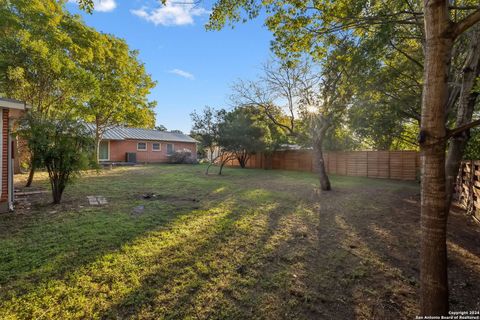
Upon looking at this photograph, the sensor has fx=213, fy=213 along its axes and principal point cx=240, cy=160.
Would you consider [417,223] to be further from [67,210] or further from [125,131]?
[125,131]

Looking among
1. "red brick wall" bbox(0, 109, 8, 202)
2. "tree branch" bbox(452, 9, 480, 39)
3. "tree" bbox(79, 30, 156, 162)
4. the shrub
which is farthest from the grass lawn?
the shrub

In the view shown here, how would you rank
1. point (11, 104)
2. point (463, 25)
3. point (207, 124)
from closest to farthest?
point (463, 25)
point (11, 104)
point (207, 124)

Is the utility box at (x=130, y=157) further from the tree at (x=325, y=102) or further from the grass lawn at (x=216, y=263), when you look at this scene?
the tree at (x=325, y=102)

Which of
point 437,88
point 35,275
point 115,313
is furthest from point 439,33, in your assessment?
point 35,275

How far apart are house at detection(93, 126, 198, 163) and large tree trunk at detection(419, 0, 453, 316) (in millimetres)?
22780

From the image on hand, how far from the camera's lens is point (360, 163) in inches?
602

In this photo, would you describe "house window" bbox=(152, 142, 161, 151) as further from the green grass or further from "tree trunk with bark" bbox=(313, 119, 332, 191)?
"tree trunk with bark" bbox=(313, 119, 332, 191)

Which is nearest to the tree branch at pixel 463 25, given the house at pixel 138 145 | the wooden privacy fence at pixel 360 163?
the wooden privacy fence at pixel 360 163

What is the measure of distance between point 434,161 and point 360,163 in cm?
1500

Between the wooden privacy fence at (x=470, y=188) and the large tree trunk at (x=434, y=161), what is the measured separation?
5206 millimetres

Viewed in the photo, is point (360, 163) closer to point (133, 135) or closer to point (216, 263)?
point (216, 263)

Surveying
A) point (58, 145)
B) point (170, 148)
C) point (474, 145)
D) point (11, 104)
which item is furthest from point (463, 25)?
point (170, 148)

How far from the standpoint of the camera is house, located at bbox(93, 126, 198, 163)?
20719 mm

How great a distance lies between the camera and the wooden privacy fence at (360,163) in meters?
13.2
